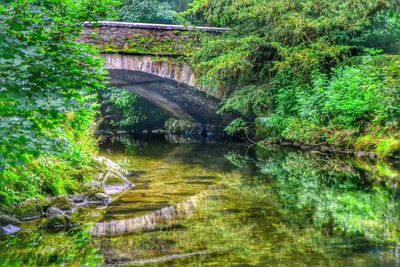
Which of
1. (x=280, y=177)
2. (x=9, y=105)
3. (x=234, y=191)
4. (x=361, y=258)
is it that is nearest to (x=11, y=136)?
(x=9, y=105)

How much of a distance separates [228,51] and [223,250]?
40.4ft

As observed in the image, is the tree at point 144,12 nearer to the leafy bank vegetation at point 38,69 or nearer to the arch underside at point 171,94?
the arch underside at point 171,94

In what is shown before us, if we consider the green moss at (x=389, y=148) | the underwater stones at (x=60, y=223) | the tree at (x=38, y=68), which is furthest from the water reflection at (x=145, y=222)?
the green moss at (x=389, y=148)

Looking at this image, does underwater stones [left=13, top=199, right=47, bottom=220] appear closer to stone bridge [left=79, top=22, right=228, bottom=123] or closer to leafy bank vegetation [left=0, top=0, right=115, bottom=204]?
leafy bank vegetation [left=0, top=0, right=115, bottom=204]

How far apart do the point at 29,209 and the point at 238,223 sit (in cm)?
262

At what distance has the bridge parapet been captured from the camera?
17891 mm

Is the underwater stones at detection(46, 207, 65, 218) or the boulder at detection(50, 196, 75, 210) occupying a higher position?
the boulder at detection(50, 196, 75, 210)

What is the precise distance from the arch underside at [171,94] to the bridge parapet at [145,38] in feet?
2.83

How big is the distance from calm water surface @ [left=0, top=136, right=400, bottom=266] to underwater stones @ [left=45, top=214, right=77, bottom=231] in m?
0.15

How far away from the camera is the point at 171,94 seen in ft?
73.2

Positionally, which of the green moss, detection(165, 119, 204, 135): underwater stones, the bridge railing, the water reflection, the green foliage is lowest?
detection(165, 119, 204, 135): underwater stones

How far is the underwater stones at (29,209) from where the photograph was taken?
8031 millimetres

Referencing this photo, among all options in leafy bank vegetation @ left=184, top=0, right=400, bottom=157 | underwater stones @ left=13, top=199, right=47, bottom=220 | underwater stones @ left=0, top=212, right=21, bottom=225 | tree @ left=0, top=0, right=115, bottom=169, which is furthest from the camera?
leafy bank vegetation @ left=184, top=0, right=400, bottom=157

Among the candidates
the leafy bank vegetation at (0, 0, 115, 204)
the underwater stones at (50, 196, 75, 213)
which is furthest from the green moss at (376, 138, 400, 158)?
the leafy bank vegetation at (0, 0, 115, 204)
